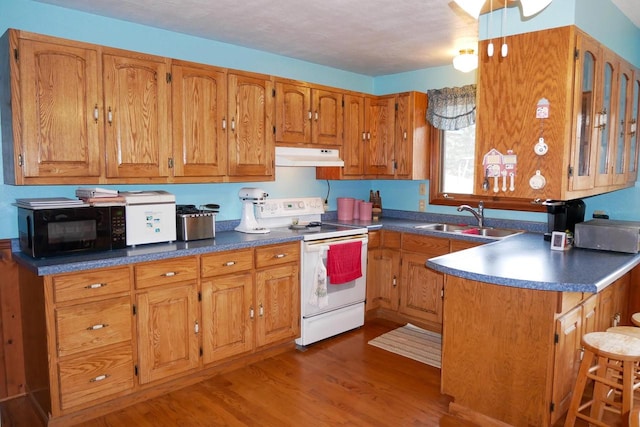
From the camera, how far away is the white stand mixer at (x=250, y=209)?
365 centimetres

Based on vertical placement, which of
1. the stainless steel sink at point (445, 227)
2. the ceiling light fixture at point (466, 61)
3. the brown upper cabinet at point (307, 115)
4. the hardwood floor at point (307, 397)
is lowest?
the hardwood floor at point (307, 397)

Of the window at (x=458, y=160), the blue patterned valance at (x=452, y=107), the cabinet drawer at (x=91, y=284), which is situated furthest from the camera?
the window at (x=458, y=160)

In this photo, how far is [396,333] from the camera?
397 cm

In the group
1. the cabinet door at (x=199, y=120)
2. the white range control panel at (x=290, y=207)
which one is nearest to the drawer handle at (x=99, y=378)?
the cabinet door at (x=199, y=120)

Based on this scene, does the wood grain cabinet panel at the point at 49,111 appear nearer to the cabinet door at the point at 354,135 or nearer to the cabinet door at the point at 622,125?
the cabinet door at the point at 354,135


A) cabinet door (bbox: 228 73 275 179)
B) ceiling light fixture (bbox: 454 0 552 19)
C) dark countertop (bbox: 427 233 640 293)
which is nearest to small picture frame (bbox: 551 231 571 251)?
dark countertop (bbox: 427 233 640 293)

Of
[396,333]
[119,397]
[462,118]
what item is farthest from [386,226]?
[119,397]

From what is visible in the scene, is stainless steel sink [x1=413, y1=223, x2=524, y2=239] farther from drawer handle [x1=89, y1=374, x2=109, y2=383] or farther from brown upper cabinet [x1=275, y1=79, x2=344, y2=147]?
drawer handle [x1=89, y1=374, x2=109, y2=383]

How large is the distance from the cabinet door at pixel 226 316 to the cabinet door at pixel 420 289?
150 cm

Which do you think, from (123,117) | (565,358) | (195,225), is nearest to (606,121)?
(565,358)

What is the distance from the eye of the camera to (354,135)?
432 centimetres

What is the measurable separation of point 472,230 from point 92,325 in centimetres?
307

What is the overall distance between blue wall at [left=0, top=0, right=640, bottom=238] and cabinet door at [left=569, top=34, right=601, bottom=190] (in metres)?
0.15

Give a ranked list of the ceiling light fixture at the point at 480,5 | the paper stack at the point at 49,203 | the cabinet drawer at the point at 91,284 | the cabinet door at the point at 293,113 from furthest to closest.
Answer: the cabinet door at the point at 293,113 < the paper stack at the point at 49,203 < the cabinet drawer at the point at 91,284 < the ceiling light fixture at the point at 480,5
